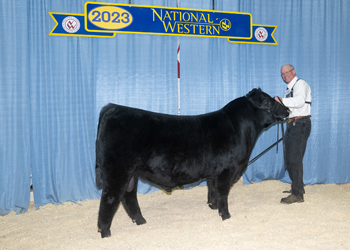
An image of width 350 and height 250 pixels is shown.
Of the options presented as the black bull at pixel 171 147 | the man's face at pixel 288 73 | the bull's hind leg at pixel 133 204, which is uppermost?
the man's face at pixel 288 73

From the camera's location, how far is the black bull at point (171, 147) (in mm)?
2754

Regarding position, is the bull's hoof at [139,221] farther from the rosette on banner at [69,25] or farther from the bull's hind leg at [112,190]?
the rosette on banner at [69,25]

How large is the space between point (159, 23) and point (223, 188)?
8.11 feet

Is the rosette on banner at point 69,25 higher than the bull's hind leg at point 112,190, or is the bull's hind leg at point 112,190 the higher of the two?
the rosette on banner at point 69,25

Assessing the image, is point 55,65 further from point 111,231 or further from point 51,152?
point 111,231

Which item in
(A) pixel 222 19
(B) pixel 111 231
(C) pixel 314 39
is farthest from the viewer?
(C) pixel 314 39

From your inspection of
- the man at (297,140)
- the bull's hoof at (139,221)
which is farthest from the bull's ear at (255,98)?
the bull's hoof at (139,221)

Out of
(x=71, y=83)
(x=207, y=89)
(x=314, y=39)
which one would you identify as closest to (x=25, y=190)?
(x=71, y=83)

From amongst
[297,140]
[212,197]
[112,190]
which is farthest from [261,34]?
[112,190]

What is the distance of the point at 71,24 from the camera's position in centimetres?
398

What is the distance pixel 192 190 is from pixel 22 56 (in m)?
3.00

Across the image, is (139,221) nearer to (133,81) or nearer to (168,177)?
(168,177)

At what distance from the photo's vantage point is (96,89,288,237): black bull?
9.04 ft

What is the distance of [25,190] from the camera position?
3.92 m
